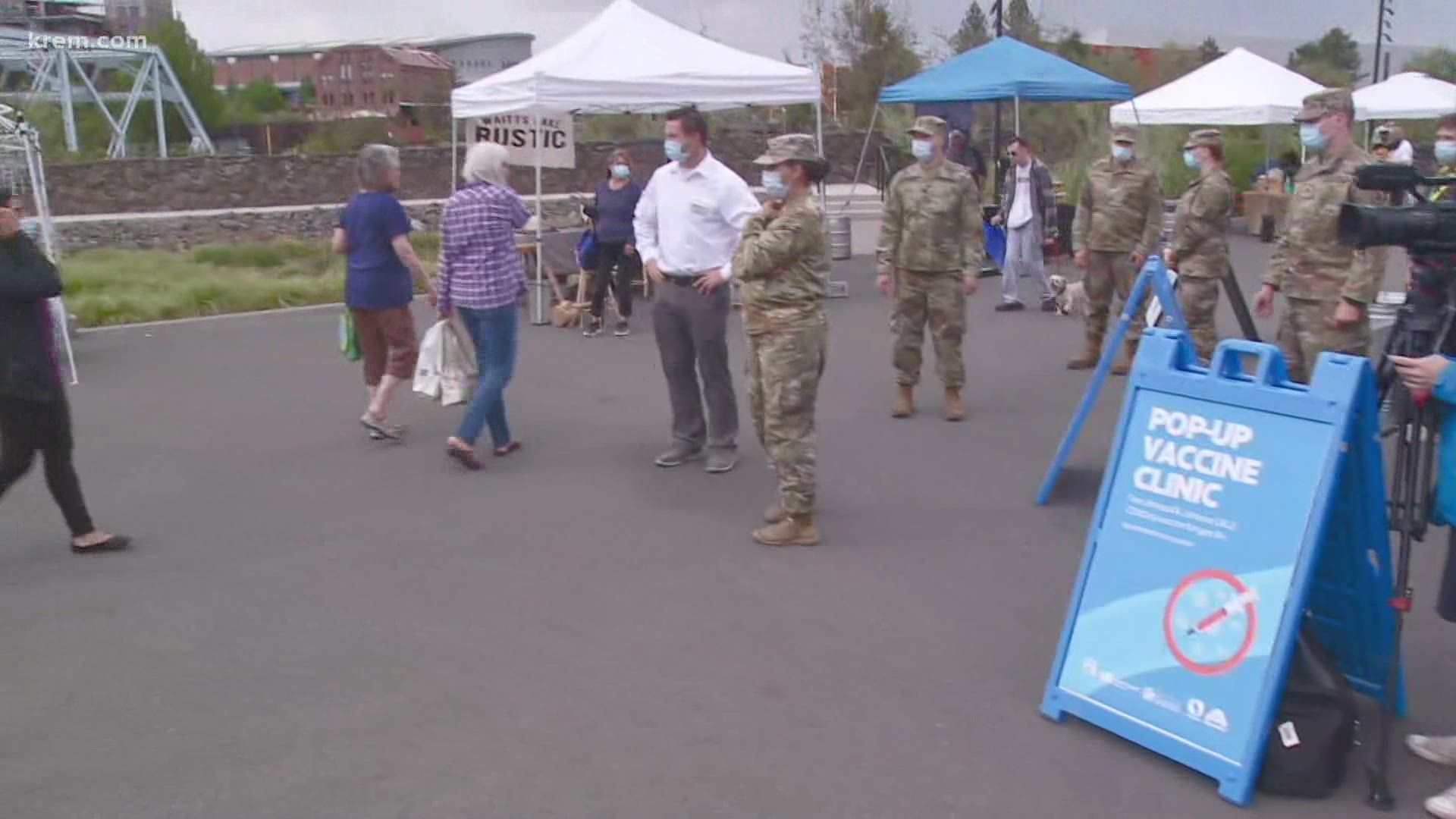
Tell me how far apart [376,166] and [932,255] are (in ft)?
11.4

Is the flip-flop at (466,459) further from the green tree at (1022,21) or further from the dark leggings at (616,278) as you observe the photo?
the green tree at (1022,21)

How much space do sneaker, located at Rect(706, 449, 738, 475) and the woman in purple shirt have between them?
1288mm

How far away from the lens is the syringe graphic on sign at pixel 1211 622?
3.71 meters

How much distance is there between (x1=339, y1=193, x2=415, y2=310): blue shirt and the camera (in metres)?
7.81

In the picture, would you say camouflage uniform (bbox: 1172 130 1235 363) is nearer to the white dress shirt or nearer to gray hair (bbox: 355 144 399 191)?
the white dress shirt

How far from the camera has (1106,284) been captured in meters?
9.80

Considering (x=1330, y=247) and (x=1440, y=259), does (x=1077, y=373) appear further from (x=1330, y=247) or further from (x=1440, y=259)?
(x=1440, y=259)

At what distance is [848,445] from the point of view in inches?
312

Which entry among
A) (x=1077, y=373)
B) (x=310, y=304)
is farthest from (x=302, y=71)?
(x=1077, y=373)

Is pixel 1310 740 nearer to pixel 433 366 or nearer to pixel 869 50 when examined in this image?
pixel 433 366

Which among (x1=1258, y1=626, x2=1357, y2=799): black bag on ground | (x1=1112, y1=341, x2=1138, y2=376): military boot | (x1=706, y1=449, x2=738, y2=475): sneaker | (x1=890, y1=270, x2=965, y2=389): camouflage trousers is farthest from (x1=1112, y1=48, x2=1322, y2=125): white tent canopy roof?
(x1=1258, y1=626, x2=1357, y2=799): black bag on ground

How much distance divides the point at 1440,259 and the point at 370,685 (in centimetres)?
371

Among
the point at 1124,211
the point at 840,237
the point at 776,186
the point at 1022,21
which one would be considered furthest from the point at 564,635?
the point at 1022,21

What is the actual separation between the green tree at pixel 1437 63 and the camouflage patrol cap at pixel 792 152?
4572 centimetres
